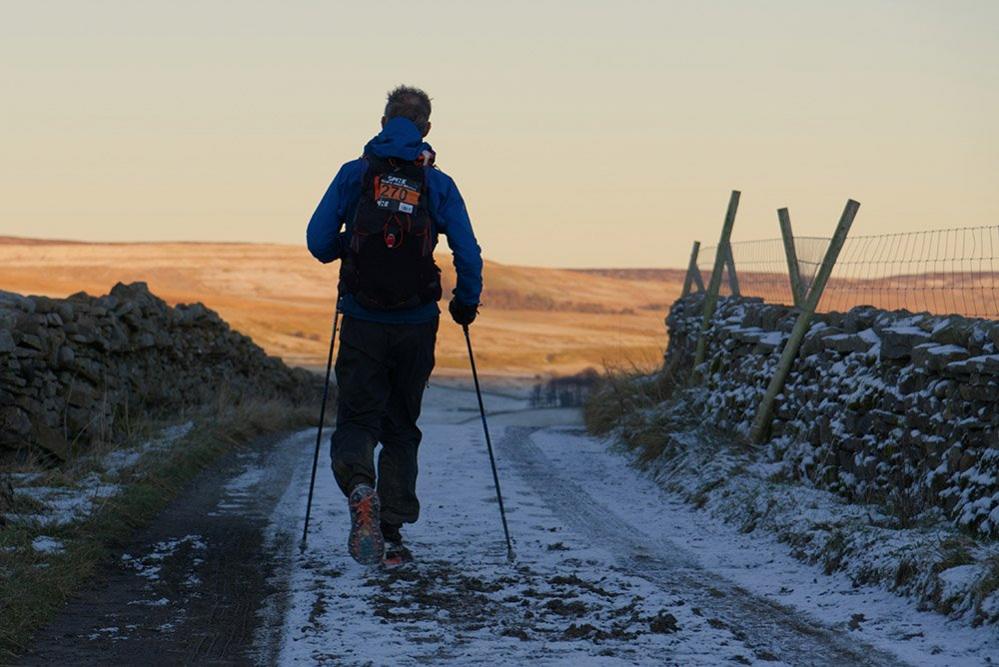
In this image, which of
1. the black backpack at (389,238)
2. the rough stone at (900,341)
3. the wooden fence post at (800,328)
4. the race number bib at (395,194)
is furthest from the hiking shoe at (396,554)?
the wooden fence post at (800,328)

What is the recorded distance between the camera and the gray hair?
7.08 metres

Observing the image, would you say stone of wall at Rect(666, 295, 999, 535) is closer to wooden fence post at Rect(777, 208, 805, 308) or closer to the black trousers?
wooden fence post at Rect(777, 208, 805, 308)

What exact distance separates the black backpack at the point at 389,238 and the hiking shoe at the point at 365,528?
96 cm

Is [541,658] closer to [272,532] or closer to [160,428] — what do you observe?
[272,532]

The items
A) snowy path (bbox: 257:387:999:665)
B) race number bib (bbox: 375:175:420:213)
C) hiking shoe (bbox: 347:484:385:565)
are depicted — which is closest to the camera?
snowy path (bbox: 257:387:999:665)

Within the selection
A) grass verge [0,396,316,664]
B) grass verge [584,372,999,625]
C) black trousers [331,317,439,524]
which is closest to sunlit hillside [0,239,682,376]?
grass verge [584,372,999,625]

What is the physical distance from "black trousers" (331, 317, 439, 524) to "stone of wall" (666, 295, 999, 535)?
114 inches

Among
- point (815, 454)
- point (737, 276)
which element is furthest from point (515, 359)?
point (815, 454)

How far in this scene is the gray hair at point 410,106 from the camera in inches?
279

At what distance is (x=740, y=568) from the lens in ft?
24.0

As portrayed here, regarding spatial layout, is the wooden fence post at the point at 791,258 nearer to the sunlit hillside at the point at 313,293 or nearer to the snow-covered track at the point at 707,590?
the snow-covered track at the point at 707,590

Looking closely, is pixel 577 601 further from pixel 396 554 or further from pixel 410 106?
pixel 410 106

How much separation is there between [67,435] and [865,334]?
22.7 feet

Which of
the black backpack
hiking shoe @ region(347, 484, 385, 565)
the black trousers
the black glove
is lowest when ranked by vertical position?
hiking shoe @ region(347, 484, 385, 565)
